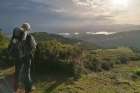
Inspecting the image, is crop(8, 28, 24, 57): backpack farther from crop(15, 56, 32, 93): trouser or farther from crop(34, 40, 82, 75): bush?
crop(34, 40, 82, 75): bush

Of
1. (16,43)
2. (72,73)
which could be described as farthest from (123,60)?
(16,43)

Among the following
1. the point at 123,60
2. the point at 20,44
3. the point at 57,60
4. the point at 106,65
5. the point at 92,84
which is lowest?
the point at 92,84

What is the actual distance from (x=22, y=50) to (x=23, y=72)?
3.28ft

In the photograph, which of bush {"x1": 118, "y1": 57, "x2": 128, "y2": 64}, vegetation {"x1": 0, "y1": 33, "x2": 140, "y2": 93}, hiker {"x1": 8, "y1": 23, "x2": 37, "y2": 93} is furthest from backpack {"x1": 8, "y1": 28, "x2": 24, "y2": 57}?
bush {"x1": 118, "y1": 57, "x2": 128, "y2": 64}

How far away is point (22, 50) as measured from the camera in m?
→ 12.1

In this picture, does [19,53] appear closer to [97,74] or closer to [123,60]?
[97,74]

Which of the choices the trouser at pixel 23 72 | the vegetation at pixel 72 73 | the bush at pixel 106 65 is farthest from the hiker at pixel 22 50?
the bush at pixel 106 65

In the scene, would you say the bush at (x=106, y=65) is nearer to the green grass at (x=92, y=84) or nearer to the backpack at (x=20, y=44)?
the green grass at (x=92, y=84)

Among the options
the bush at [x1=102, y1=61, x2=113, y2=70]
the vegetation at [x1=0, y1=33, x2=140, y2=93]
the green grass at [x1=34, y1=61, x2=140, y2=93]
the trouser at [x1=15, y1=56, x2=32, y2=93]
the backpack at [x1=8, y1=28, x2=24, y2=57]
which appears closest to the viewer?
the backpack at [x1=8, y1=28, x2=24, y2=57]

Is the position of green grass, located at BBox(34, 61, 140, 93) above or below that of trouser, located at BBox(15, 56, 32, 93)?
below

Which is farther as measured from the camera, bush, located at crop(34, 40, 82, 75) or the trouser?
bush, located at crop(34, 40, 82, 75)

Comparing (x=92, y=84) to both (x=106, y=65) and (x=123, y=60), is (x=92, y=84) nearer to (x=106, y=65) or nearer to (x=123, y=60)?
(x=106, y=65)

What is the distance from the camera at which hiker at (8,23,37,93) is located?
38.5 feet

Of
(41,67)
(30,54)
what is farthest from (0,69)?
(30,54)
